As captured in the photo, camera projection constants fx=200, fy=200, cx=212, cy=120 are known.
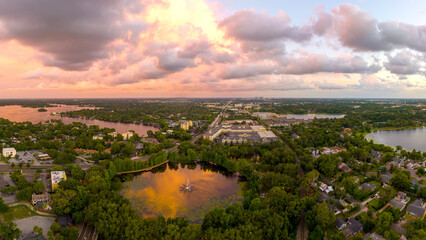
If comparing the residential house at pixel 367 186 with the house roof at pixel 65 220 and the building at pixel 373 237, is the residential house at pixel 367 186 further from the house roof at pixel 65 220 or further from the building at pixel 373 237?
the house roof at pixel 65 220

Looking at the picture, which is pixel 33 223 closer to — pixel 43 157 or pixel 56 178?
pixel 56 178

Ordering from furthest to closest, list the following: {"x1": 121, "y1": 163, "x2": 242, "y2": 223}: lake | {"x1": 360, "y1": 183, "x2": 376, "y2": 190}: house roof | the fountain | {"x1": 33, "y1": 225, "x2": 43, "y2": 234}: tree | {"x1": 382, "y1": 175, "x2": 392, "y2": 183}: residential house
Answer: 1. {"x1": 382, "y1": 175, "x2": 392, "y2": 183}: residential house
2. the fountain
3. {"x1": 360, "y1": 183, "x2": 376, "y2": 190}: house roof
4. {"x1": 121, "y1": 163, "x2": 242, "y2": 223}: lake
5. {"x1": 33, "y1": 225, "x2": 43, "y2": 234}: tree

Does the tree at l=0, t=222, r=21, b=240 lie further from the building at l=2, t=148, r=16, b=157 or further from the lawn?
the building at l=2, t=148, r=16, b=157

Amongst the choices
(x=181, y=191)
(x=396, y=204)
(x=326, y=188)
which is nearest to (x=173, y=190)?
(x=181, y=191)

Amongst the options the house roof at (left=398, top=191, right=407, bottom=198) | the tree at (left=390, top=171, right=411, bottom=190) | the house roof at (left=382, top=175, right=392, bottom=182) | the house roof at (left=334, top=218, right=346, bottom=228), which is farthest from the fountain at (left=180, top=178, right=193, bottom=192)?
the house roof at (left=382, top=175, right=392, bottom=182)

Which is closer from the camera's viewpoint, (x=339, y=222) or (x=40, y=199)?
(x=339, y=222)

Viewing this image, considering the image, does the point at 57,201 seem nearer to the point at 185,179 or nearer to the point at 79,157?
the point at 185,179
